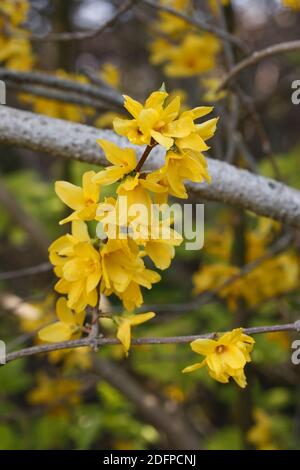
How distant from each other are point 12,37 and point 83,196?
1388mm

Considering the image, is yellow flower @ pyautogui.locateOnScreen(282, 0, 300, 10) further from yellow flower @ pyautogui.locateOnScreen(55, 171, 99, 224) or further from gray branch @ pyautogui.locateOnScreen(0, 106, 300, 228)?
yellow flower @ pyautogui.locateOnScreen(55, 171, 99, 224)

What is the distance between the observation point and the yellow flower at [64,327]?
122 centimetres

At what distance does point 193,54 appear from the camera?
269 centimetres

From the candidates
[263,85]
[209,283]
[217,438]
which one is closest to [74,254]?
[209,283]

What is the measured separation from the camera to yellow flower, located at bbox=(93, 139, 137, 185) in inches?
42.4

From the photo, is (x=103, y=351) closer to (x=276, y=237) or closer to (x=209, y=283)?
(x=209, y=283)

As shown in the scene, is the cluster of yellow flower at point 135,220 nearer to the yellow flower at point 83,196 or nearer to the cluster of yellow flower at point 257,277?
the yellow flower at point 83,196

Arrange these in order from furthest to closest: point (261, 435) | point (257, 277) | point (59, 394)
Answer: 1. point (59, 394)
2. point (257, 277)
3. point (261, 435)

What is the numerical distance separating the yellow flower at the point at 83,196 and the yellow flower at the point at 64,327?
0.20 m

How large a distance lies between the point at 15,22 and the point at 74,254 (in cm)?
140

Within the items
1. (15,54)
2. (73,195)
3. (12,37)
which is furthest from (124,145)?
(15,54)

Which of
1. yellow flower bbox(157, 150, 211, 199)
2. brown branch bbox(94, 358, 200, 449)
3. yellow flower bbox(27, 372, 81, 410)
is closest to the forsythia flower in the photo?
brown branch bbox(94, 358, 200, 449)

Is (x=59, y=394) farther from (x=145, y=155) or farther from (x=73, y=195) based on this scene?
(x=145, y=155)

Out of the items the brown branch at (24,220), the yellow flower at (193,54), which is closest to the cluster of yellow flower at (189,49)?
the yellow flower at (193,54)
